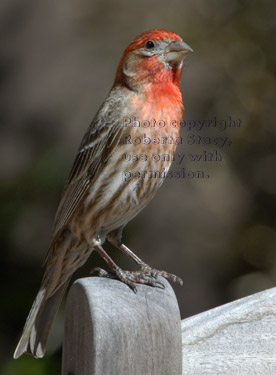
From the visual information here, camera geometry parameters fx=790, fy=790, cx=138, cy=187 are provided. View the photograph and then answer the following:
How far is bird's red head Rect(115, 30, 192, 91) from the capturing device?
3.20 metres

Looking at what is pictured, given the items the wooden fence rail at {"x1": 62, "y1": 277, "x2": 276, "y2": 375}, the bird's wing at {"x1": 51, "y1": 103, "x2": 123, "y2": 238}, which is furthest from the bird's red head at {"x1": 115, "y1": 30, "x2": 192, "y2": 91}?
the wooden fence rail at {"x1": 62, "y1": 277, "x2": 276, "y2": 375}

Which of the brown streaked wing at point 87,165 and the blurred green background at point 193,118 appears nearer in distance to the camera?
the brown streaked wing at point 87,165

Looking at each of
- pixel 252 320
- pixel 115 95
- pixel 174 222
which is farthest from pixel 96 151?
pixel 174 222

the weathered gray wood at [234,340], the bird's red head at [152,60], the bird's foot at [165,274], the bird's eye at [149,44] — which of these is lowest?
the weathered gray wood at [234,340]

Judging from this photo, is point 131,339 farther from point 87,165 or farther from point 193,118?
point 193,118

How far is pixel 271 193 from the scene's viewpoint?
5.20 meters

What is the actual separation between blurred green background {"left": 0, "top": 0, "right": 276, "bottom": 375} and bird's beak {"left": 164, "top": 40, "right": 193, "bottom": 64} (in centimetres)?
170

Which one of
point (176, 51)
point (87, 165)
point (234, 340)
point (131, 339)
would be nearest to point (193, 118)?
point (87, 165)

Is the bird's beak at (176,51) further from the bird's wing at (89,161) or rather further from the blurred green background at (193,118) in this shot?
the blurred green background at (193,118)

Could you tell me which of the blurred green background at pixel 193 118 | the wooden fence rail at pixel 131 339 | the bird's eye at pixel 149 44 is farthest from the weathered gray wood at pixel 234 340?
the blurred green background at pixel 193 118

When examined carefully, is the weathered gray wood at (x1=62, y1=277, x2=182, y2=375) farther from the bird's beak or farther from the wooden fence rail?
the bird's beak

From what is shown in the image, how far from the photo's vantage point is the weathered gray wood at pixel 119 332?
5.85 feet

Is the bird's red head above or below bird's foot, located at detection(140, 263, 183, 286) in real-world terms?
above

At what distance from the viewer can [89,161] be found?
3602mm
